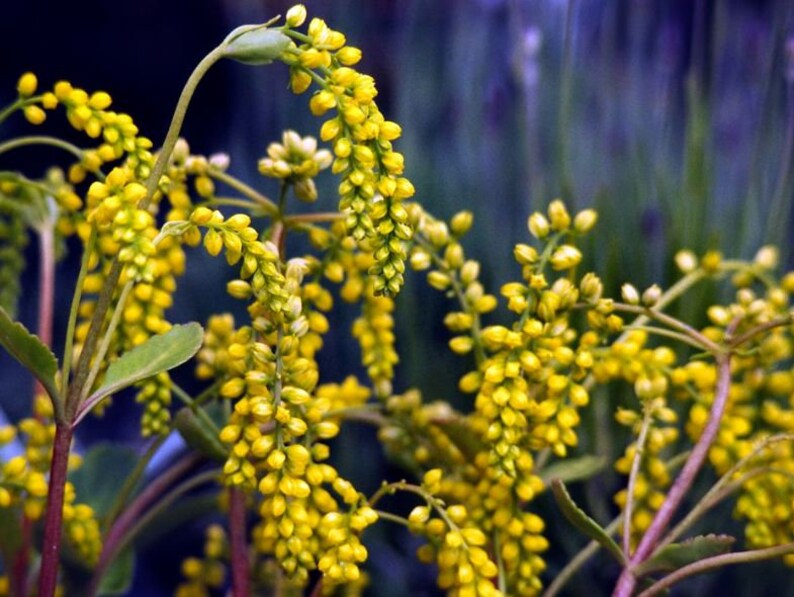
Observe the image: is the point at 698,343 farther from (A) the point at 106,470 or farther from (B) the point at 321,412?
(A) the point at 106,470

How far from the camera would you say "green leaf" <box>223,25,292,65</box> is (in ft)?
1.49

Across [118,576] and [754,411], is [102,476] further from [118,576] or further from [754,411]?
[754,411]

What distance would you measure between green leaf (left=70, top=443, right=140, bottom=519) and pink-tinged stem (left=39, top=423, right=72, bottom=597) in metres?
0.23

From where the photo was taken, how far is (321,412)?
0.51 metres

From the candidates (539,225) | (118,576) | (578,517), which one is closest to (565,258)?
(539,225)

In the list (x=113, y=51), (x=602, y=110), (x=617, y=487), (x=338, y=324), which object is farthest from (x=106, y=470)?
(x=113, y=51)

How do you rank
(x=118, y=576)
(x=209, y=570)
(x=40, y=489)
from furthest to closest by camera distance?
(x=209, y=570), (x=118, y=576), (x=40, y=489)

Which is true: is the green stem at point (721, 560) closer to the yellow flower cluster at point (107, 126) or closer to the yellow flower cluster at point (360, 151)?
the yellow flower cluster at point (360, 151)

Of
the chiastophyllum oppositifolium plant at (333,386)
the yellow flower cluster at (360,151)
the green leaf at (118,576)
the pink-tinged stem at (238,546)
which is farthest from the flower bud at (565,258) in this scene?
the green leaf at (118,576)

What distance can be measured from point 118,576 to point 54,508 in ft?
0.64

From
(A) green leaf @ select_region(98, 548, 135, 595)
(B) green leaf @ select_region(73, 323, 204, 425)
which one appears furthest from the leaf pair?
(A) green leaf @ select_region(98, 548, 135, 595)

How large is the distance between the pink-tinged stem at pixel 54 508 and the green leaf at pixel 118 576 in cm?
17

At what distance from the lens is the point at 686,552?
51cm

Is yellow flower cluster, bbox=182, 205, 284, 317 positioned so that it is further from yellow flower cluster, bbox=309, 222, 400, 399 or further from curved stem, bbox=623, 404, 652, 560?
curved stem, bbox=623, 404, 652, 560
